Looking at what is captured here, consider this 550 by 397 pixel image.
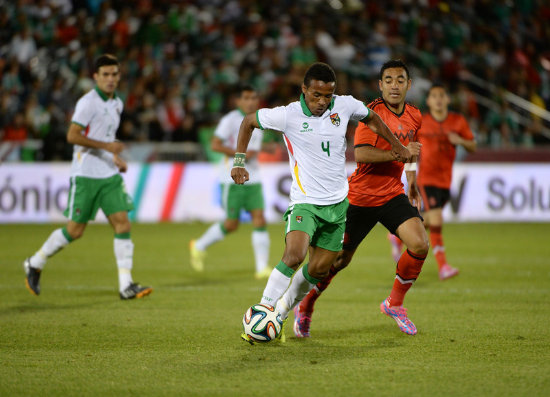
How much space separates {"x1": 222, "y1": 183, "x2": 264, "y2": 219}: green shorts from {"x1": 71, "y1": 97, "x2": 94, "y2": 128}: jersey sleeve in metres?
2.79

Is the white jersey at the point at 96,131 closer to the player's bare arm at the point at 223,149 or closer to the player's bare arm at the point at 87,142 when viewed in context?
the player's bare arm at the point at 87,142

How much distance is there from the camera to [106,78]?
8.79 m

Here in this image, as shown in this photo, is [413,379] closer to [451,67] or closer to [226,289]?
[226,289]

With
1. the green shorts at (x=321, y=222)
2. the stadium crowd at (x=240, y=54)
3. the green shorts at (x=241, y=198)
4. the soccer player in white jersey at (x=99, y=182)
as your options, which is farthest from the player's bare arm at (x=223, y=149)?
the stadium crowd at (x=240, y=54)

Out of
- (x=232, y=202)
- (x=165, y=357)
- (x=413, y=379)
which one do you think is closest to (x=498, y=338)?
(x=413, y=379)

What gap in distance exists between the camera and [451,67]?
22.7 metres

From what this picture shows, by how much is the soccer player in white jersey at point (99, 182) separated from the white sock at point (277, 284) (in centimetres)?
299

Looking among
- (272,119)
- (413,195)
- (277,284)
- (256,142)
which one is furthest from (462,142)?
(277,284)

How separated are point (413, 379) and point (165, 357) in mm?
1836

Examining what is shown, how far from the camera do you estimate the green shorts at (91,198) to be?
8828 millimetres

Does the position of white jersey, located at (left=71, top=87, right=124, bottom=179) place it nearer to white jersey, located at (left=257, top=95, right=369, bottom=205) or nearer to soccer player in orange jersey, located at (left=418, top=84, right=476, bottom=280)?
white jersey, located at (left=257, top=95, right=369, bottom=205)

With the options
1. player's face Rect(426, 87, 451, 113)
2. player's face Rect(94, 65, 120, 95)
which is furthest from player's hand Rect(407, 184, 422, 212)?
player's face Rect(426, 87, 451, 113)

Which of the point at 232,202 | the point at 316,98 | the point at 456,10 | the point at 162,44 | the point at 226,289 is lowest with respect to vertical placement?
the point at 226,289

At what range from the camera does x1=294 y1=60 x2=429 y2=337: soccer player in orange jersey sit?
6.88 metres
